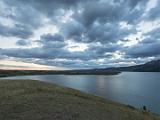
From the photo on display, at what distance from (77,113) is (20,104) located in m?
6.68

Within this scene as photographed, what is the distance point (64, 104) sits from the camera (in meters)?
24.1

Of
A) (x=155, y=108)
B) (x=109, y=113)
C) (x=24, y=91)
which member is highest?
(x=24, y=91)

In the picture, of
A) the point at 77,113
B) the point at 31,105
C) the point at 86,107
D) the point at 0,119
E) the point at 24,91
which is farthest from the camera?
the point at 24,91

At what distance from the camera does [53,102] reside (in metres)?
24.4

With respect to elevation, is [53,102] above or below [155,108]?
above

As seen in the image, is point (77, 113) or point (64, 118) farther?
point (77, 113)

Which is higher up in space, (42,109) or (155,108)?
(42,109)

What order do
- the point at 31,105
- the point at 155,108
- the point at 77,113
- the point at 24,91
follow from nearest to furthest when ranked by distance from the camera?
the point at 77,113 → the point at 31,105 → the point at 24,91 → the point at 155,108

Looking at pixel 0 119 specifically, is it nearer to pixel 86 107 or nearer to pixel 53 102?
pixel 53 102

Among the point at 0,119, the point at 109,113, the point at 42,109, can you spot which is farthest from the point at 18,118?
the point at 109,113

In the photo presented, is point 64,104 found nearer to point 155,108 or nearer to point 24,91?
point 24,91

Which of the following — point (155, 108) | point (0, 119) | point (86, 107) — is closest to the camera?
point (0, 119)

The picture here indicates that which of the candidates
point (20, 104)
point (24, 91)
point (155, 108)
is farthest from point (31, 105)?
point (155, 108)

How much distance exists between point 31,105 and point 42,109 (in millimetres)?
1958
